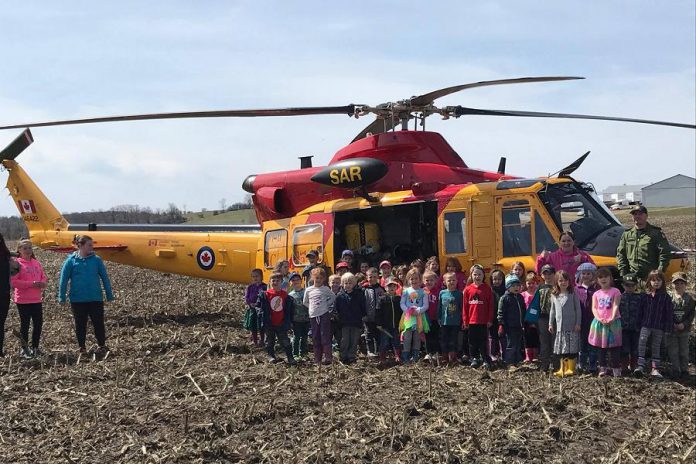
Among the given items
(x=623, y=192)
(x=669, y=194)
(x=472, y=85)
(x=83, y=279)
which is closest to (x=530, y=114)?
(x=472, y=85)

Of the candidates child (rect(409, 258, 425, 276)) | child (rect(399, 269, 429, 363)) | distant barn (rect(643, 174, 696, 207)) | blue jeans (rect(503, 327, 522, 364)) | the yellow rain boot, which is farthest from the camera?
distant barn (rect(643, 174, 696, 207))

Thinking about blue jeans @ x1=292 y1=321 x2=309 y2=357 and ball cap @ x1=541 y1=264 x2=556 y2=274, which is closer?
ball cap @ x1=541 y1=264 x2=556 y2=274

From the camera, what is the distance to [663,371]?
806 cm

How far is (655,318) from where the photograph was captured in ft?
25.8

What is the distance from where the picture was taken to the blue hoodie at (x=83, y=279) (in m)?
9.62

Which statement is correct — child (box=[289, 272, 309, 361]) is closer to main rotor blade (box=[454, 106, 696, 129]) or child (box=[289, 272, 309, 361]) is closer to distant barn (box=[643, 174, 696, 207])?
main rotor blade (box=[454, 106, 696, 129])

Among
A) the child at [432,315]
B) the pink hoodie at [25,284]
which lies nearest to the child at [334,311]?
the child at [432,315]

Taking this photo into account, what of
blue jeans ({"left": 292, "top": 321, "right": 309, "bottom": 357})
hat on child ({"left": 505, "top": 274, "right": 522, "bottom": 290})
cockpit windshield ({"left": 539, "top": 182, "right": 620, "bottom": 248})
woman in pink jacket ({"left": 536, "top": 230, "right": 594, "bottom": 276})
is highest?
cockpit windshield ({"left": 539, "top": 182, "right": 620, "bottom": 248})

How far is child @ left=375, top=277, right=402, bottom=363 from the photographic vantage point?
9.23m

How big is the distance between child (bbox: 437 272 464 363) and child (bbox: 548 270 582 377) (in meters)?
1.17

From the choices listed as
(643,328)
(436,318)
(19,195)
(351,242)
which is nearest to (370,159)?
(351,242)

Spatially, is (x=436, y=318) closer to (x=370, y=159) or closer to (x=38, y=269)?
(x=370, y=159)

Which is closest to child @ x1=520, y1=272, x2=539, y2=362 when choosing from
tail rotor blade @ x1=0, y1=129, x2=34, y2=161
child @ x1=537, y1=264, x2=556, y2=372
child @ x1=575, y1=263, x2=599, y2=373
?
child @ x1=537, y1=264, x2=556, y2=372

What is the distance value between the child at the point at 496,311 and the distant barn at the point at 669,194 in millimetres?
116237
